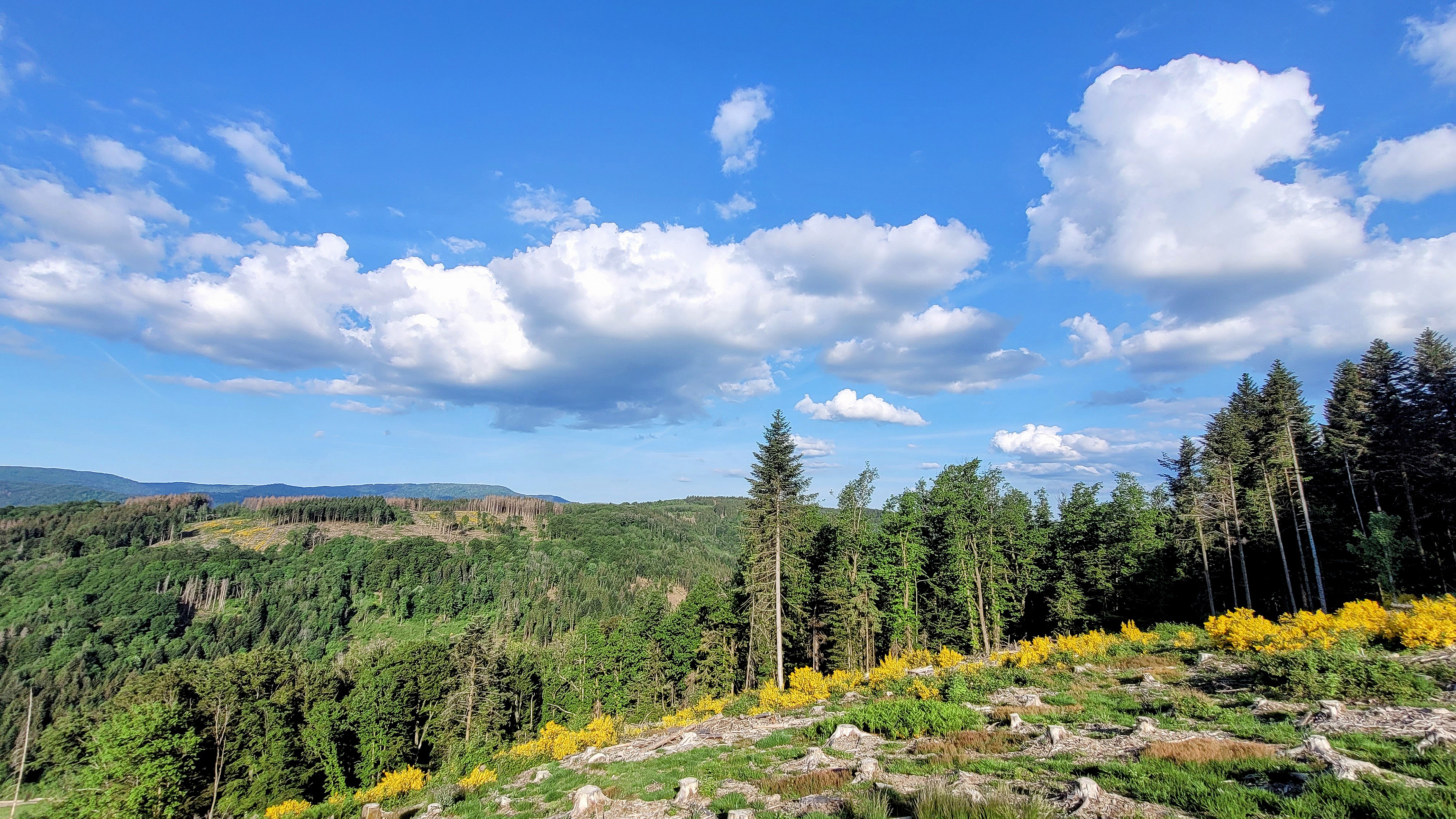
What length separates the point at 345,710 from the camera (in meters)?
52.3

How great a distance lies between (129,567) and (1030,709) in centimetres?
23677

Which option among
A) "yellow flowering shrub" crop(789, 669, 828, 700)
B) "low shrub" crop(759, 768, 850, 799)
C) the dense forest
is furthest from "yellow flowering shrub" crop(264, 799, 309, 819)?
"low shrub" crop(759, 768, 850, 799)

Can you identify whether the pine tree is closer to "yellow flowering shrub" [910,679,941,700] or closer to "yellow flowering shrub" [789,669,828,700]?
"yellow flowering shrub" [789,669,828,700]

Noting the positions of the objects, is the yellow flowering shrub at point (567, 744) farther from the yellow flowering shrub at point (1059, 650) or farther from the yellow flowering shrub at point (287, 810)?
the yellow flowering shrub at point (1059, 650)

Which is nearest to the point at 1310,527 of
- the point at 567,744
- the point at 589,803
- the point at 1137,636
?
the point at 1137,636

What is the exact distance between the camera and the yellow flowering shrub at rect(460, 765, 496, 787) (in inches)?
682

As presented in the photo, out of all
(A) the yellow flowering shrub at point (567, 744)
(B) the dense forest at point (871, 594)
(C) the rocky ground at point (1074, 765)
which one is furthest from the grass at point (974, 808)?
(B) the dense forest at point (871, 594)

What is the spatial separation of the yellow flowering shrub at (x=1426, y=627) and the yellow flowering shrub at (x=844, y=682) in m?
17.1

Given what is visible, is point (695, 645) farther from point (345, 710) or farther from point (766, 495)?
point (345, 710)

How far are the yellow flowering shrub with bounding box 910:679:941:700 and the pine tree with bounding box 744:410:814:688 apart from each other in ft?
45.8

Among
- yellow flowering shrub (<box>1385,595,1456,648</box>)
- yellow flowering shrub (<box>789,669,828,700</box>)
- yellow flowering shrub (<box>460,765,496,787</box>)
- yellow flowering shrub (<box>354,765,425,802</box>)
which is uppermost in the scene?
yellow flowering shrub (<box>1385,595,1456,648</box>)

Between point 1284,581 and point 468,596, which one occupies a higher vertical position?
point 1284,581

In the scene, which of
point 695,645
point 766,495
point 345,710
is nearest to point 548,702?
point 345,710

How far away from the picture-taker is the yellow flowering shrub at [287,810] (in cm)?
2295
